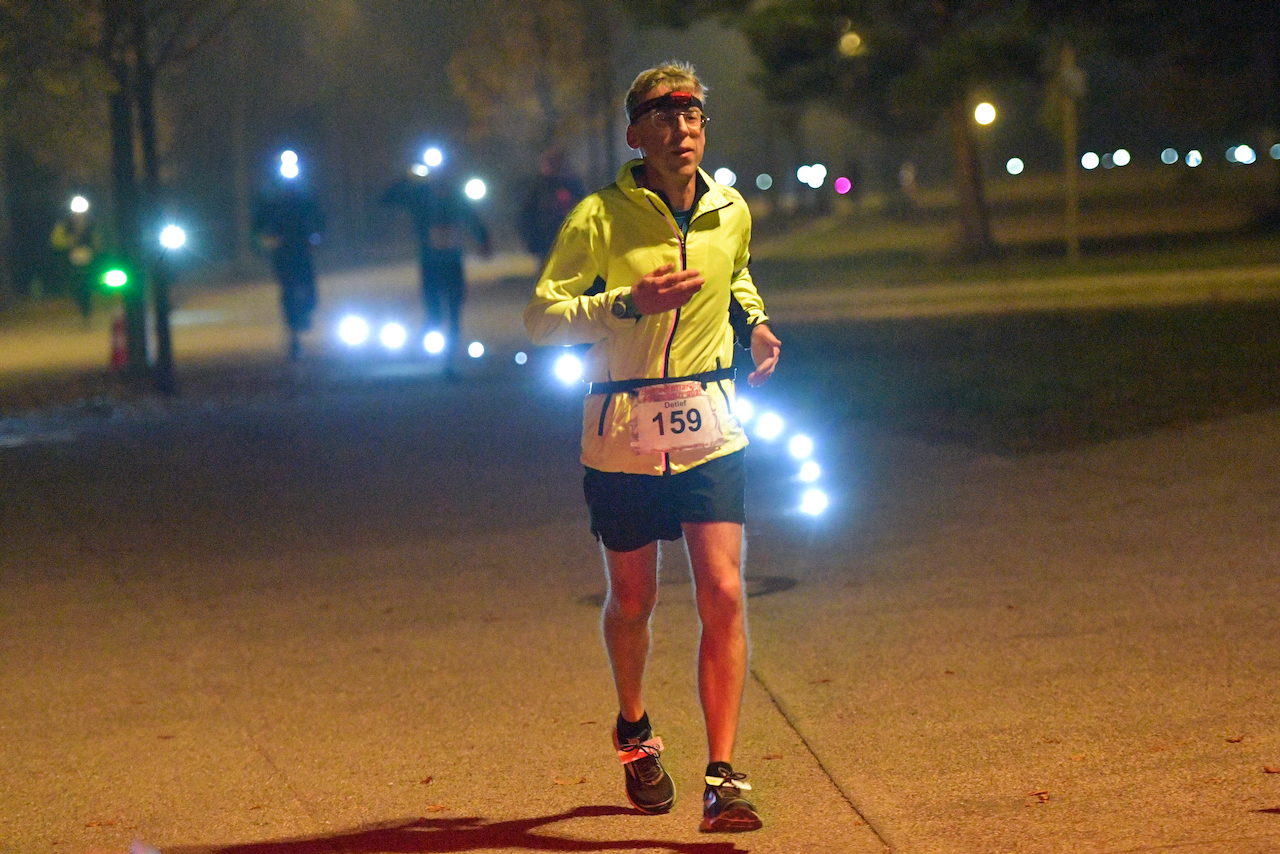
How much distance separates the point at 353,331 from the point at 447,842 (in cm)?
1901

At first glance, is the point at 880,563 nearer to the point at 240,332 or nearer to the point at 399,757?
the point at 399,757

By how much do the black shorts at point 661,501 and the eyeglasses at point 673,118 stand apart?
91cm

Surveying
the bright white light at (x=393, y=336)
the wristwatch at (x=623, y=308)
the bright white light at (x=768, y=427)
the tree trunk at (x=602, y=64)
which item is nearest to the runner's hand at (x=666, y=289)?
the wristwatch at (x=623, y=308)

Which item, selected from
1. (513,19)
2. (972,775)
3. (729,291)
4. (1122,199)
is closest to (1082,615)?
(972,775)

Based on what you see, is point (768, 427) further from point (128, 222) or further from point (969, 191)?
point (969, 191)

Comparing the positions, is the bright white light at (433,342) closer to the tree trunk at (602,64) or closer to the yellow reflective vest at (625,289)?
the yellow reflective vest at (625,289)

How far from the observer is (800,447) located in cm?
1170

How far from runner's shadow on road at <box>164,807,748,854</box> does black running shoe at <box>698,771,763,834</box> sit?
0.05 m

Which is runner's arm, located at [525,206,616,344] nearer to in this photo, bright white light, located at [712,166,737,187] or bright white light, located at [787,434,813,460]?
bright white light, located at [712,166,737,187]

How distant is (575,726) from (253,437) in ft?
25.5

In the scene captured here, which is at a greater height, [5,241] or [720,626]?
[5,241]

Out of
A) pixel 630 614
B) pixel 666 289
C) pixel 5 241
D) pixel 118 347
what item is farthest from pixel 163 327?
pixel 5 241

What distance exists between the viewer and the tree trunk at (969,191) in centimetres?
3725

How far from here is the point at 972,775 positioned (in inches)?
196
